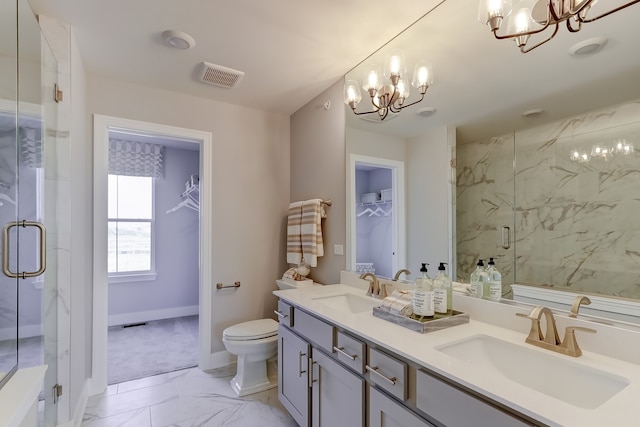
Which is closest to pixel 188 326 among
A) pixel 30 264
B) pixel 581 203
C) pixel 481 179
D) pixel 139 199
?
pixel 139 199

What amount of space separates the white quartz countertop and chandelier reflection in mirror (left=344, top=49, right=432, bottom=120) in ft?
4.44

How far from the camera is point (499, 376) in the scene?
1.03 meters

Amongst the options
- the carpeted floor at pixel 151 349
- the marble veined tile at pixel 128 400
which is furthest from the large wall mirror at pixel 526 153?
the carpeted floor at pixel 151 349

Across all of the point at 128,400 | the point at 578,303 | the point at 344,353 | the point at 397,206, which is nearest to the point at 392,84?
the point at 397,206

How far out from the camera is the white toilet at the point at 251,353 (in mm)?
2471

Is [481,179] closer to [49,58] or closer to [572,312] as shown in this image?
[572,312]

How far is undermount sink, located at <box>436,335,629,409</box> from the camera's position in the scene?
0.98 m

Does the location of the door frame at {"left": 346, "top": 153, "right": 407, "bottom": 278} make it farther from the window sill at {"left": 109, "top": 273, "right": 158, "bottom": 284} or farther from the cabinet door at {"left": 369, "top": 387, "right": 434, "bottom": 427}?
the window sill at {"left": 109, "top": 273, "right": 158, "bottom": 284}

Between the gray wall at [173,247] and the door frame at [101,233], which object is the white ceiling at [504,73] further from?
the gray wall at [173,247]

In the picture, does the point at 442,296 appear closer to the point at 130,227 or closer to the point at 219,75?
the point at 219,75

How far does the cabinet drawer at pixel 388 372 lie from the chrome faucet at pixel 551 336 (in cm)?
52

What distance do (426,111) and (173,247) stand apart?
13.1 ft

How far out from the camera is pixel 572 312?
1.19m

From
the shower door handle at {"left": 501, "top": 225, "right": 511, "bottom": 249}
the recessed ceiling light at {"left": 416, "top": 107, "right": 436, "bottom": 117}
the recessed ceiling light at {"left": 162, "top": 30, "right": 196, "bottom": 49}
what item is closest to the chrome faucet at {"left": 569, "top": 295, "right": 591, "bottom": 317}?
the shower door handle at {"left": 501, "top": 225, "right": 511, "bottom": 249}
